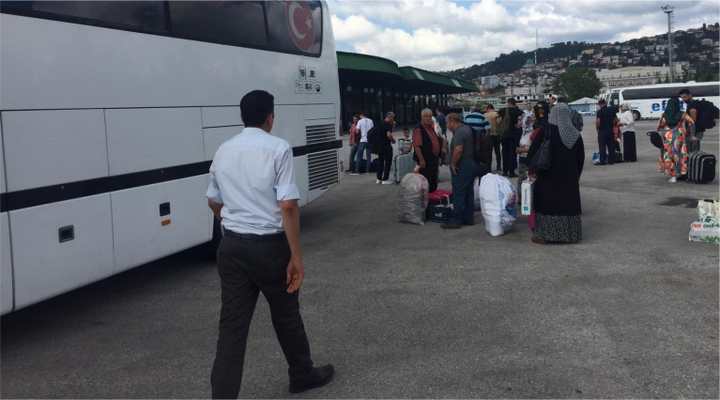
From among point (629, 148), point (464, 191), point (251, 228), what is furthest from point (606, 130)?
point (251, 228)

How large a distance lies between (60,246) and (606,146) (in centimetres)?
1504

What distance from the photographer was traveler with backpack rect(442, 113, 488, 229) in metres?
9.03

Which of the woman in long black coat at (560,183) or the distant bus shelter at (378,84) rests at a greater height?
the distant bus shelter at (378,84)

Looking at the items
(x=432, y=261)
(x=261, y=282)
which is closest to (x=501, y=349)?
(x=261, y=282)

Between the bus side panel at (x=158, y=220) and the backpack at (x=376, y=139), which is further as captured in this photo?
the backpack at (x=376, y=139)

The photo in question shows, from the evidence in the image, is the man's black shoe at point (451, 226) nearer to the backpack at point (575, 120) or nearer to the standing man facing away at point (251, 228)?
the backpack at point (575, 120)

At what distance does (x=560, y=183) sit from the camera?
7789 mm

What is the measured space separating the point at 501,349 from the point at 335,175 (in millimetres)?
6046

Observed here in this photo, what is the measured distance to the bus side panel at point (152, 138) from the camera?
5.75 m

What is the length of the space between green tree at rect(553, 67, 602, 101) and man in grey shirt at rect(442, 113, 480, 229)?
366ft

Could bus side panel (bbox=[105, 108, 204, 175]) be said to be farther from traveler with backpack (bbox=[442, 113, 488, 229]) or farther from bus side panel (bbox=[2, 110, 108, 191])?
traveler with backpack (bbox=[442, 113, 488, 229])

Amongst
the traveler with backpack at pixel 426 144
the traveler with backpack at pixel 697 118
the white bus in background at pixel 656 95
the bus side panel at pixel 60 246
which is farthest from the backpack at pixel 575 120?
the white bus in background at pixel 656 95

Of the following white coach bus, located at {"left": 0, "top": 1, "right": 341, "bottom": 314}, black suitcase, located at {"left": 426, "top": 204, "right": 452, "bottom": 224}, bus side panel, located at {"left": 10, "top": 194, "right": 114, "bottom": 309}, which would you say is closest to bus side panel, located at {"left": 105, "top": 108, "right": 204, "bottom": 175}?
white coach bus, located at {"left": 0, "top": 1, "right": 341, "bottom": 314}

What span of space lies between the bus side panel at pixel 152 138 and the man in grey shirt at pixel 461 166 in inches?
143
